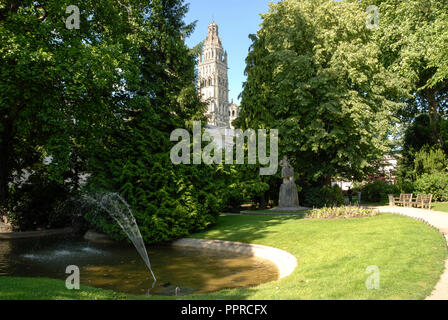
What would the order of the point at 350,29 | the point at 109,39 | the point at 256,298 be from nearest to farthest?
1. the point at 256,298
2. the point at 109,39
3. the point at 350,29

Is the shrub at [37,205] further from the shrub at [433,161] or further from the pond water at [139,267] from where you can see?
the shrub at [433,161]

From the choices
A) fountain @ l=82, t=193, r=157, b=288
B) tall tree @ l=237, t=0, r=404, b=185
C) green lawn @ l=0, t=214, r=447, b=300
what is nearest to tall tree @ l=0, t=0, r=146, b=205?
fountain @ l=82, t=193, r=157, b=288

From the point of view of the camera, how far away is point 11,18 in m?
12.9

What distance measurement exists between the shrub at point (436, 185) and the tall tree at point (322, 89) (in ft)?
14.5

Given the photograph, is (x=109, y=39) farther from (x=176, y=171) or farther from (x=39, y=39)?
(x=176, y=171)

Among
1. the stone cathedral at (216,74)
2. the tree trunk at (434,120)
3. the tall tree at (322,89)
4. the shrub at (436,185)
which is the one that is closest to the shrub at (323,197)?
the tall tree at (322,89)

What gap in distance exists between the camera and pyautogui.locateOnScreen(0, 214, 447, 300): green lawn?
5664mm

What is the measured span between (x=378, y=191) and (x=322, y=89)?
1394 cm

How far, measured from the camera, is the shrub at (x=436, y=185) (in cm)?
2423

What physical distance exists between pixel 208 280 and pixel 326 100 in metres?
18.4

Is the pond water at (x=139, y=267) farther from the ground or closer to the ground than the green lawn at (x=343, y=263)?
closer to the ground

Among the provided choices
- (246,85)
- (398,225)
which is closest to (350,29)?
(246,85)

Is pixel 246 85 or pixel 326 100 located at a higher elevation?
pixel 246 85

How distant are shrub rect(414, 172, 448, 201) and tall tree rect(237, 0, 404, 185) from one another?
4.43 meters
